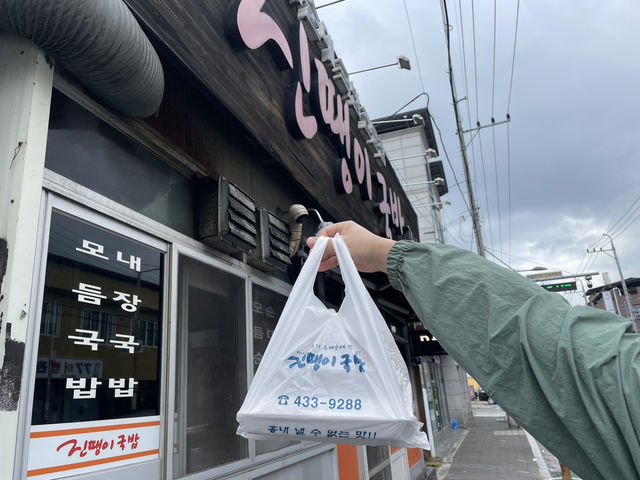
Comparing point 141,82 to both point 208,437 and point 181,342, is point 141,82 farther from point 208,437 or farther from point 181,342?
point 208,437

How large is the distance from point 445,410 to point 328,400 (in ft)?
70.5

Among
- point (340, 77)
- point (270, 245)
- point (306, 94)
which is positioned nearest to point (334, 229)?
point (270, 245)

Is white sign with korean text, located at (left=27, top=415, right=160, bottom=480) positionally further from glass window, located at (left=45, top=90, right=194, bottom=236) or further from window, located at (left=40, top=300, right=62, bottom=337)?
glass window, located at (left=45, top=90, right=194, bottom=236)

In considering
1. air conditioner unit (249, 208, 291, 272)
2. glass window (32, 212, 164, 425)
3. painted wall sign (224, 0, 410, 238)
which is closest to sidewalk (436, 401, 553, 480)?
painted wall sign (224, 0, 410, 238)

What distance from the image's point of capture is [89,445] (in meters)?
1.98

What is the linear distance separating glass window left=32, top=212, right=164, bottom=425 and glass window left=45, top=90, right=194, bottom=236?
0.29 metres

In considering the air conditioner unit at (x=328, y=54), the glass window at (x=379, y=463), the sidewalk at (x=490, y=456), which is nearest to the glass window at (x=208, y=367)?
the glass window at (x=379, y=463)

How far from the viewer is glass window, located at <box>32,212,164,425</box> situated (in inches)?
74.2

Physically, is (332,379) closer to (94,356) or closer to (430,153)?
(94,356)

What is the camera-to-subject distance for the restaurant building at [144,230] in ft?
5.89

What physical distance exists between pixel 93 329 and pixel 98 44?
4.35 feet

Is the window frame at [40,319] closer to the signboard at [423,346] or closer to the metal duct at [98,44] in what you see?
the metal duct at [98,44]

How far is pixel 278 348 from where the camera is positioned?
61.5 inches

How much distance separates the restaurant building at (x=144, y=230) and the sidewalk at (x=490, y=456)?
651 centimetres
